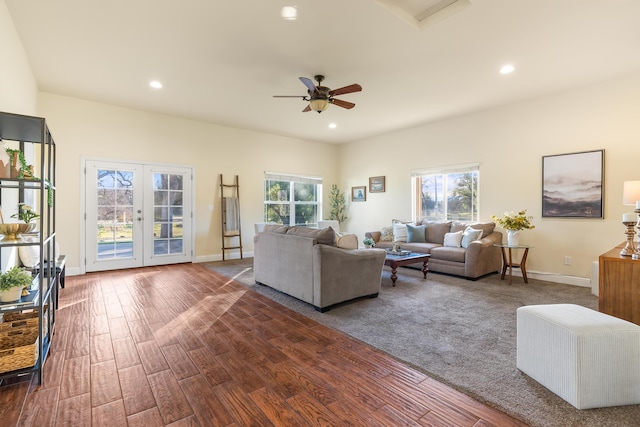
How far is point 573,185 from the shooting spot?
455 centimetres

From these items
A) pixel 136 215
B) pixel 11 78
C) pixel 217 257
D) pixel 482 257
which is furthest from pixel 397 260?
pixel 11 78

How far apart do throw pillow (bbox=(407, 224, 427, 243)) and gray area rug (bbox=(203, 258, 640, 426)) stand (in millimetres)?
950

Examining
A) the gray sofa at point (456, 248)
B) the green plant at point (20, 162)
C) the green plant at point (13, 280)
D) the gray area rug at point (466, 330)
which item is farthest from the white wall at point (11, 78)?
the gray sofa at point (456, 248)

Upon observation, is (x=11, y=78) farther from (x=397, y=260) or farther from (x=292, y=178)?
(x=292, y=178)

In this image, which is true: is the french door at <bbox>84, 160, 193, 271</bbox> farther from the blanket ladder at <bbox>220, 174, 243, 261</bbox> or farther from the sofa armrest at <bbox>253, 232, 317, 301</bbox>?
the sofa armrest at <bbox>253, 232, 317, 301</bbox>

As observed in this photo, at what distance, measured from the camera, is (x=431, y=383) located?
6.58 feet

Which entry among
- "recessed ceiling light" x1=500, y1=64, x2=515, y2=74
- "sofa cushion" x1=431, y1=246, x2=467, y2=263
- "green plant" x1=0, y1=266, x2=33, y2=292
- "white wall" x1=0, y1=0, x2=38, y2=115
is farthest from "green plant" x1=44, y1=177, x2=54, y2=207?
Result: "sofa cushion" x1=431, y1=246, x2=467, y2=263

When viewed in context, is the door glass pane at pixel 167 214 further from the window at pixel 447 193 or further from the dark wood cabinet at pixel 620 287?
the dark wood cabinet at pixel 620 287

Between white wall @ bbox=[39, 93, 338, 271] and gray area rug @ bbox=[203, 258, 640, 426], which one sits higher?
white wall @ bbox=[39, 93, 338, 271]

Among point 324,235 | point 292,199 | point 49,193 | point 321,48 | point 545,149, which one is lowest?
point 324,235

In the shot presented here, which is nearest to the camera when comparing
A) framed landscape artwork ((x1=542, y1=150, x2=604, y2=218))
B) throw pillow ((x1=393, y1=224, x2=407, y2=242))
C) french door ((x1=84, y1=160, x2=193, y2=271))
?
framed landscape artwork ((x1=542, y1=150, x2=604, y2=218))

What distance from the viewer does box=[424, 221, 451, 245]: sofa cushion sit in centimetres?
583

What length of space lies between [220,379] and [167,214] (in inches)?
184

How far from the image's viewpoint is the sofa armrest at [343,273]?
3316mm
